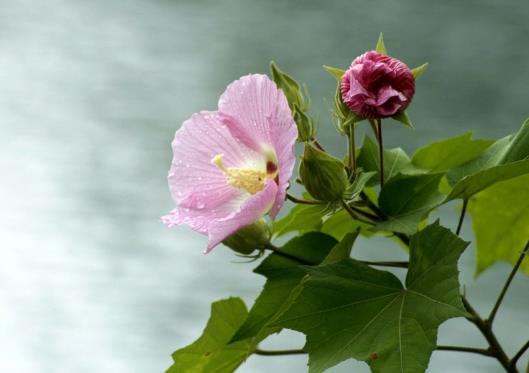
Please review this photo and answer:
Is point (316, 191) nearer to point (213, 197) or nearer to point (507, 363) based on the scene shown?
point (213, 197)

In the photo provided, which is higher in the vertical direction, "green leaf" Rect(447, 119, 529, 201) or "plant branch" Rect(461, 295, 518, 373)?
"green leaf" Rect(447, 119, 529, 201)

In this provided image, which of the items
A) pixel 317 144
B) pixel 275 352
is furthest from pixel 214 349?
pixel 317 144

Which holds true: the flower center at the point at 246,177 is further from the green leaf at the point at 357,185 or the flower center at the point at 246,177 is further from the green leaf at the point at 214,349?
the green leaf at the point at 214,349

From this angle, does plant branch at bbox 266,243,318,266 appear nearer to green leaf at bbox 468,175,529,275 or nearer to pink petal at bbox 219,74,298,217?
pink petal at bbox 219,74,298,217

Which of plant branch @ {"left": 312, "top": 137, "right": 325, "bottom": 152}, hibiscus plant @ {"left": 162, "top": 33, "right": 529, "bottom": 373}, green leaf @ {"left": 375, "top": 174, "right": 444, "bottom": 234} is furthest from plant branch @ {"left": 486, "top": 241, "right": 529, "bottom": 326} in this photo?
plant branch @ {"left": 312, "top": 137, "right": 325, "bottom": 152}

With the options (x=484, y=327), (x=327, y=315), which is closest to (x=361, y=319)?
(x=327, y=315)

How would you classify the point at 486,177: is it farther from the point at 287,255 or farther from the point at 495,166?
the point at 287,255

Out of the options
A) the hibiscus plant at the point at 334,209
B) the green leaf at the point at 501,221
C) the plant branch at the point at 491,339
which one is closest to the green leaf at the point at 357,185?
the hibiscus plant at the point at 334,209
